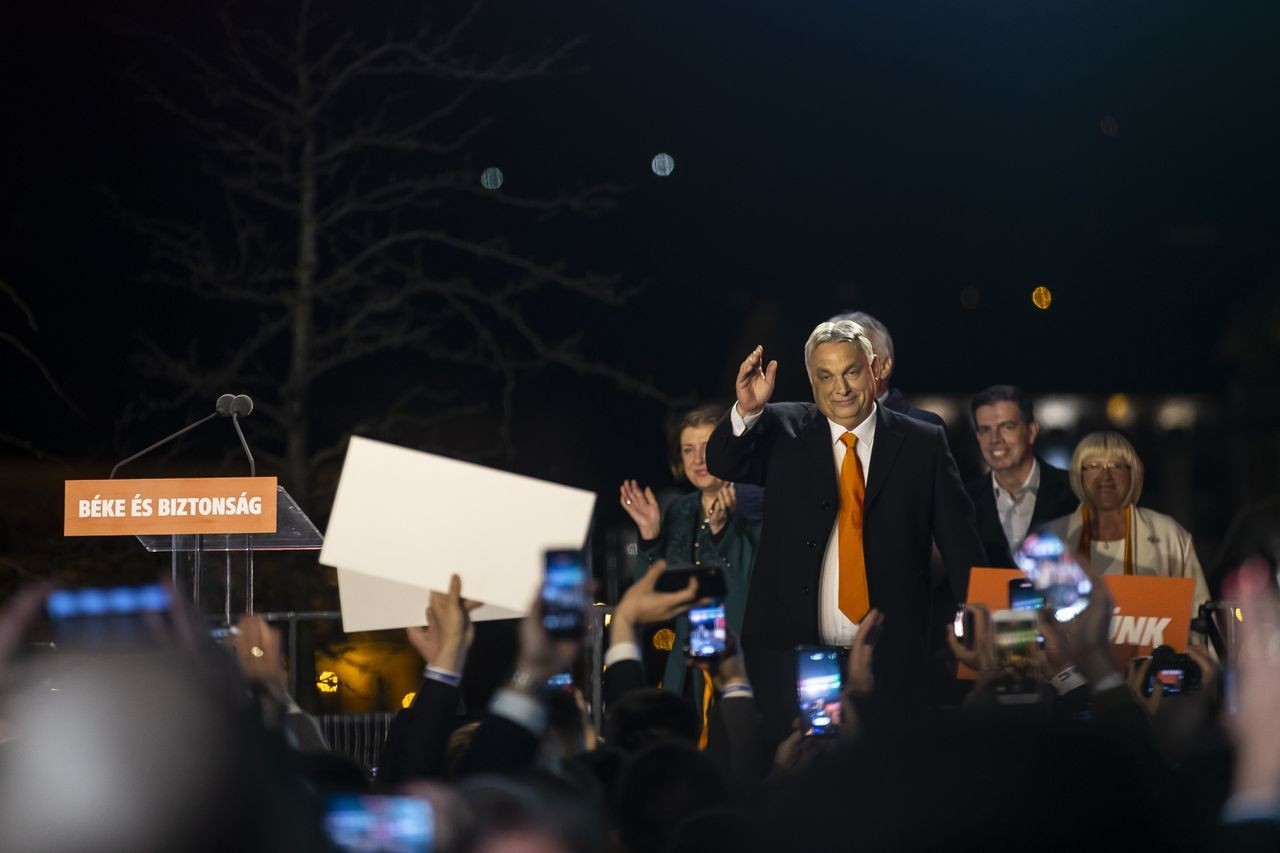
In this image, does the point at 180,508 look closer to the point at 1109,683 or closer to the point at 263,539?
the point at 263,539

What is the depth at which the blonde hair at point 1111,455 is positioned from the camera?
5.46m

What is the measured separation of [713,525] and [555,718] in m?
3.07

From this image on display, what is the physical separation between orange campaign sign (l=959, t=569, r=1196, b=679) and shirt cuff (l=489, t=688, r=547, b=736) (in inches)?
86.8

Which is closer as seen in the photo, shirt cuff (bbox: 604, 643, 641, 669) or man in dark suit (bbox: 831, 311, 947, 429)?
shirt cuff (bbox: 604, 643, 641, 669)

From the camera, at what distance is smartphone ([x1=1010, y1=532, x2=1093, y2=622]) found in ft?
10.8

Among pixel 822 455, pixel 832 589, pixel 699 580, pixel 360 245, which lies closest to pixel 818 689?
pixel 699 580

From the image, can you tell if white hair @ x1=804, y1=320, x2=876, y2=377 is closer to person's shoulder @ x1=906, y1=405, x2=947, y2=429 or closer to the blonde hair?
person's shoulder @ x1=906, y1=405, x2=947, y2=429

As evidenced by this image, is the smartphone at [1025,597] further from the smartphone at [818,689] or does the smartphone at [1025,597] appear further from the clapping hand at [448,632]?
the clapping hand at [448,632]

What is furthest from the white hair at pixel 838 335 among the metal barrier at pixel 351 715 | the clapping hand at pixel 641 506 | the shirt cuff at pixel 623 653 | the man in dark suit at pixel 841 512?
the metal barrier at pixel 351 715

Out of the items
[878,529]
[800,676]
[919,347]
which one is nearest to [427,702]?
[800,676]

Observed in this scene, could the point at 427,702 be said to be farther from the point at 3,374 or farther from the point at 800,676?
the point at 3,374

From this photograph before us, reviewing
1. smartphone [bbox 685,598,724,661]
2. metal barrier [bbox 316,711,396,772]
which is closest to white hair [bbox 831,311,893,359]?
smartphone [bbox 685,598,724,661]

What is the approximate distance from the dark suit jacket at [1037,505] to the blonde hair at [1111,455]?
342 mm

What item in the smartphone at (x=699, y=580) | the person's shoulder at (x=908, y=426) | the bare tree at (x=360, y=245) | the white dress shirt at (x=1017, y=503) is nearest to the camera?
the smartphone at (x=699, y=580)
